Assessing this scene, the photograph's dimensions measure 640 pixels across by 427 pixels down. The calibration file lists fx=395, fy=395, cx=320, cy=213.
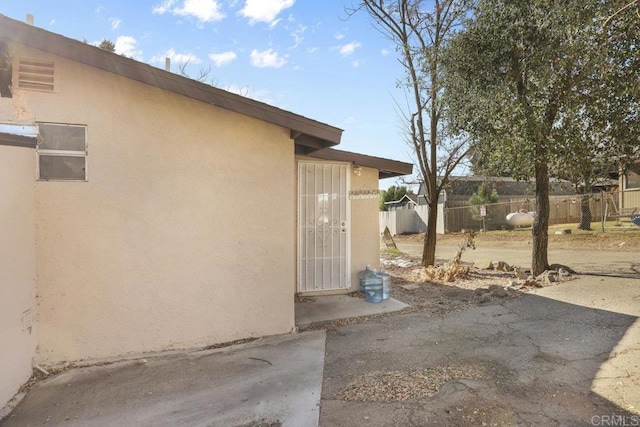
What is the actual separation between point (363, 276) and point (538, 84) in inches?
190

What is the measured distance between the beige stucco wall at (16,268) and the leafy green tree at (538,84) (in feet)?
23.8

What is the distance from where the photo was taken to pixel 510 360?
14.2 feet

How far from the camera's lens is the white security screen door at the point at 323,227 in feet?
24.7

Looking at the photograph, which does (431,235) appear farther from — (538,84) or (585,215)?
(585,215)

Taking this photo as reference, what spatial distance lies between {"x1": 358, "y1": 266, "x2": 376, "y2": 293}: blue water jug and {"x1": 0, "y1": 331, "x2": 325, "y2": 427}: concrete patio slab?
3081 millimetres

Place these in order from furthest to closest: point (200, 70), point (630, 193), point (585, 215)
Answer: point (630, 193) < point (585, 215) < point (200, 70)

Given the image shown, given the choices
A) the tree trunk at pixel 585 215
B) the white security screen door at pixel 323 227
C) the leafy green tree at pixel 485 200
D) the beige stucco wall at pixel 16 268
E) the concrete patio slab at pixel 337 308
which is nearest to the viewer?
the beige stucco wall at pixel 16 268

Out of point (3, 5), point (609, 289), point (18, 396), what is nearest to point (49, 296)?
point (18, 396)

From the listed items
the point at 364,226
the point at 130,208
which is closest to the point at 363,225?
the point at 364,226

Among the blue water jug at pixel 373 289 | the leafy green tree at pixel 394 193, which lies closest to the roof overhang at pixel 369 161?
the blue water jug at pixel 373 289

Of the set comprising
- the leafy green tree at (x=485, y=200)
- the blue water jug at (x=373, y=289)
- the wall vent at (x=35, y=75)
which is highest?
the wall vent at (x=35, y=75)

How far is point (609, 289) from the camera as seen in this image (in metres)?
7.43

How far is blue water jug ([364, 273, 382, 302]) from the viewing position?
723cm

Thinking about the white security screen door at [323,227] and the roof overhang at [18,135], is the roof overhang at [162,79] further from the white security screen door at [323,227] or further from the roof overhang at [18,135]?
the white security screen door at [323,227]
